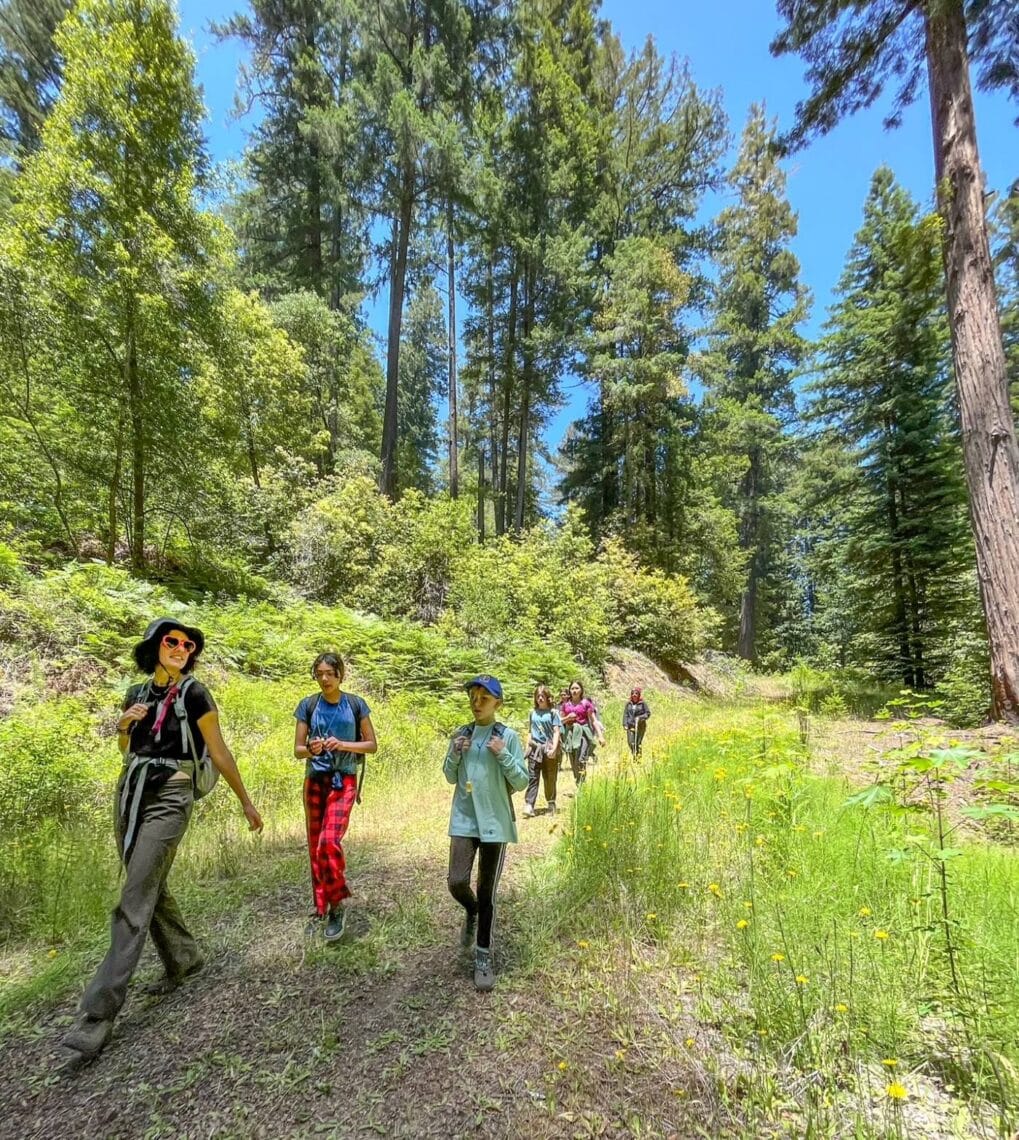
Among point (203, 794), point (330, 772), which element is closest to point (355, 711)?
point (330, 772)

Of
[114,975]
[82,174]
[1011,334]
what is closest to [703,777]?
[114,975]

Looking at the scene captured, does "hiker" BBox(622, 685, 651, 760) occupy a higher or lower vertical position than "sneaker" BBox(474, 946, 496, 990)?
higher

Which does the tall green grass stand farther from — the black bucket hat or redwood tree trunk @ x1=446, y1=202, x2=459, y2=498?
redwood tree trunk @ x1=446, y1=202, x2=459, y2=498

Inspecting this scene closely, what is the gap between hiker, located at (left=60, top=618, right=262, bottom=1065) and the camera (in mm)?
2303

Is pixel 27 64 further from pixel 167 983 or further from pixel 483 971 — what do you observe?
pixel 483 971

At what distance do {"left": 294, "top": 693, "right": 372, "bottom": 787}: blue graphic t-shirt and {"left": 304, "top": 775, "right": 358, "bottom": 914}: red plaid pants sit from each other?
6 cm

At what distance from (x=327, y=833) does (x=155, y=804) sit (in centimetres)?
99

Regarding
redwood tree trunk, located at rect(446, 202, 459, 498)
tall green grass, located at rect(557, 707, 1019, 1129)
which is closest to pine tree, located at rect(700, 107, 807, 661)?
redwood tree trunk, located at rect(446, 202, 459, 498)

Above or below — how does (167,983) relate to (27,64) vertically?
below

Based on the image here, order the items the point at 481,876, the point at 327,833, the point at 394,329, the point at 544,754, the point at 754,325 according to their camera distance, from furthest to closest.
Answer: the point at 754,325, the point at 394,329, the point at 544,754, the point at 327,833, the point at 481,876

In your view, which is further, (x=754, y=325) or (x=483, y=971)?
(x=754, y=325)

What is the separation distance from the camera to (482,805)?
9.72 ft

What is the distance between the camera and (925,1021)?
2281 mm

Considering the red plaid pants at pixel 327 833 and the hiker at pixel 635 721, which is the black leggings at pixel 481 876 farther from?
the hiker at pixel 635 721
